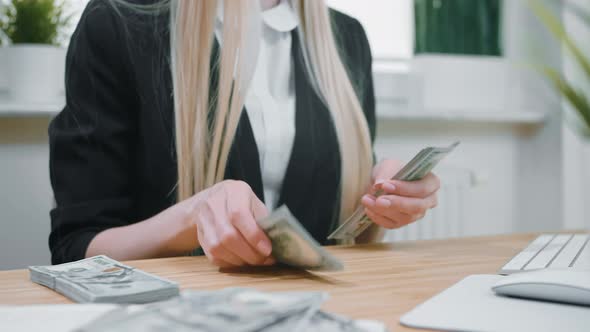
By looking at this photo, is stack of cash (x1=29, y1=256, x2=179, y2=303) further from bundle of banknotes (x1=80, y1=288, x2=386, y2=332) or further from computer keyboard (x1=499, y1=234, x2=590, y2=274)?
computer keyboard (x1=499, y1=234, x2=590, y2=274)

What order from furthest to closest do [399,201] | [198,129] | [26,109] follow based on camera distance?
[26,109], [198,129], [399,201]

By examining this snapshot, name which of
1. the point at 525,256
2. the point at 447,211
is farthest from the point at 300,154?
the point at 447,211

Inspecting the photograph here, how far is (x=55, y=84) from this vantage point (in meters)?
1.47

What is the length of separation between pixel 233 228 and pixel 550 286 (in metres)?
0.31

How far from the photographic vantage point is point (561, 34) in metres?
1.90

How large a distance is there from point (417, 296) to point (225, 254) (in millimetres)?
219

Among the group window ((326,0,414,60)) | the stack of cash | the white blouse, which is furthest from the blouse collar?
window ((326,0,414,60))

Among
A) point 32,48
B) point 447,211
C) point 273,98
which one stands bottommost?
point 447,211

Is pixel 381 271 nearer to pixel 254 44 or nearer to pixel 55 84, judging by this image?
pixel 254 44

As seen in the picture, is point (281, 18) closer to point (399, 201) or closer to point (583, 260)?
point (399, 201)

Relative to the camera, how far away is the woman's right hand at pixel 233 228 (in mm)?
653

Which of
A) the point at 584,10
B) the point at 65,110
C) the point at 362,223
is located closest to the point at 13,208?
the point at 65,110

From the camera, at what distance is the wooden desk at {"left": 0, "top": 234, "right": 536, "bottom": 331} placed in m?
0.55

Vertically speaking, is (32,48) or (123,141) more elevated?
(32,48)
